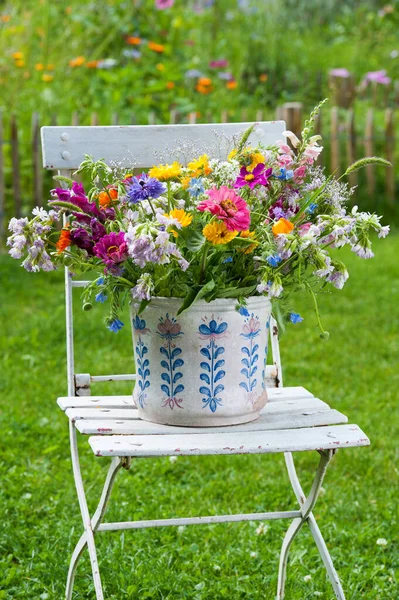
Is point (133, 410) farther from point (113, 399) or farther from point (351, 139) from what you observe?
point (351, 139)

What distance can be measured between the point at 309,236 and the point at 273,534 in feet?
4.34

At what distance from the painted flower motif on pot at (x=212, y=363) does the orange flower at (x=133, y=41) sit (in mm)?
6128

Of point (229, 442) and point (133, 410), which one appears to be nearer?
point (229, 442)

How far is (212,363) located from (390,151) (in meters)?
5.76

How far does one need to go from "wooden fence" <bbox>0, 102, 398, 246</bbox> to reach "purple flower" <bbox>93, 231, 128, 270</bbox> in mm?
4319

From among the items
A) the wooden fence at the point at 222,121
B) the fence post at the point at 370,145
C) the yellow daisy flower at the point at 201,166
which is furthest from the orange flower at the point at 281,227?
the fence post at the point at 370,145

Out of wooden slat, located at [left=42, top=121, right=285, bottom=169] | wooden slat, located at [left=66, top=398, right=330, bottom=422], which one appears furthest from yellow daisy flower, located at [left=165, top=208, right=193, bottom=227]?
wooden slat, located at [left=42, top=121, right=285, bottom=169]

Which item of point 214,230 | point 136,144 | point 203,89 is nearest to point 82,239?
point 214,230

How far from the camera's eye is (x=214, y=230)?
1.81 meters

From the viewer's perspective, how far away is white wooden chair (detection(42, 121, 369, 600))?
1.85m

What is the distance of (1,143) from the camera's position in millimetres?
6012

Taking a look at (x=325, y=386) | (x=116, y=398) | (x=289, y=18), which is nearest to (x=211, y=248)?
(x=116, y=398)

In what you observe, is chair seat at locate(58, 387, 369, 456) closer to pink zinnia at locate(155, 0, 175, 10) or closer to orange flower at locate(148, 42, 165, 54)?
orange flower at locate(148, 42, 165, 54)

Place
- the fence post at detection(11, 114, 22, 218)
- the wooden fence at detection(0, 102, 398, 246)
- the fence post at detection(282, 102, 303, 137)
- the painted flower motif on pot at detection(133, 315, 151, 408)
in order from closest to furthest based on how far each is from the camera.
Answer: the painted flower motif on pot at detection(133, 315, 151, 408)
the fence post at detection(11, 114, 22, 218)
the wooden fence at detection(0, 102, 398, 246)
the fence post at detection(282, 102, 303, 137)
